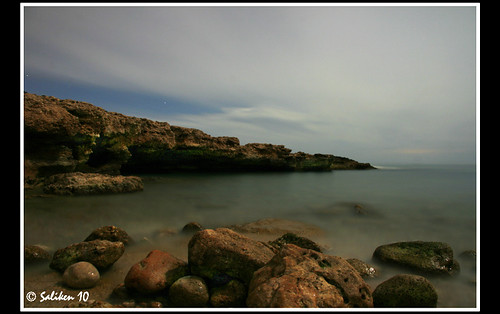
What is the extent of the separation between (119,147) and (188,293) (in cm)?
1438

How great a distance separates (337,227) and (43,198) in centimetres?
943

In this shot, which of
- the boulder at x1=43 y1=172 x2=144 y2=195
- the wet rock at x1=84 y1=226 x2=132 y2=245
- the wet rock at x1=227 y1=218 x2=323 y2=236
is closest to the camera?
the wet rock at x1=84 y1=226 x2=132 y2=245

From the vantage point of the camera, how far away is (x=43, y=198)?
25.4ft

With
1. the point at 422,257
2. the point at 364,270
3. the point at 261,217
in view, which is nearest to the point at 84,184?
the point at 261,217

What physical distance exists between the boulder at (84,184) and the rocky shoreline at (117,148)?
2.9 inches

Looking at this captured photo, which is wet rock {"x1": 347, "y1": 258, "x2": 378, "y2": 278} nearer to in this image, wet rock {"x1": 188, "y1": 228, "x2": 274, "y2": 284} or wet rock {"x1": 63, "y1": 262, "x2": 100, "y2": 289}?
wet rock {"x1": 188, "y1": 228, "x2": 274, "y2": 284}

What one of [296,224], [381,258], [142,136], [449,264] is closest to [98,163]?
[142,136]

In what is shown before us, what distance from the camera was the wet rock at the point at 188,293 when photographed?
8.74 feet

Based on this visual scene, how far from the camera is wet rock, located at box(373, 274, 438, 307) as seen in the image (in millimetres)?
2613

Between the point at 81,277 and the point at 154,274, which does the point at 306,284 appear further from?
the point at 81,277

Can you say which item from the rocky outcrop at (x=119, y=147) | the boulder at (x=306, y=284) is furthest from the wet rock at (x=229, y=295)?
the rocky outcrop at (x=119, y=147)

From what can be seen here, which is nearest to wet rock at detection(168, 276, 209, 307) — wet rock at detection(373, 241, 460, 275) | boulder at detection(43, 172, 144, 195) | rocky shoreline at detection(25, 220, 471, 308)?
rocky shoreline at detection(25, 220, 471, 308)

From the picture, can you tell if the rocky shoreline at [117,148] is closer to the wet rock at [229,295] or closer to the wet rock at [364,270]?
the wet rock at [229,295]

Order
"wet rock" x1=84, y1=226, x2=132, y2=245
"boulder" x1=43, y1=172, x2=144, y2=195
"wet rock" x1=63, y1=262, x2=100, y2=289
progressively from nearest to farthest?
"wet rock" x1=63, y1=262, x2=100, y2=289 → "wet rock" x1=84, y1=226, x2=132, y2=245 → "boulder" x1=43, y1=172, x2=144, y2=195
